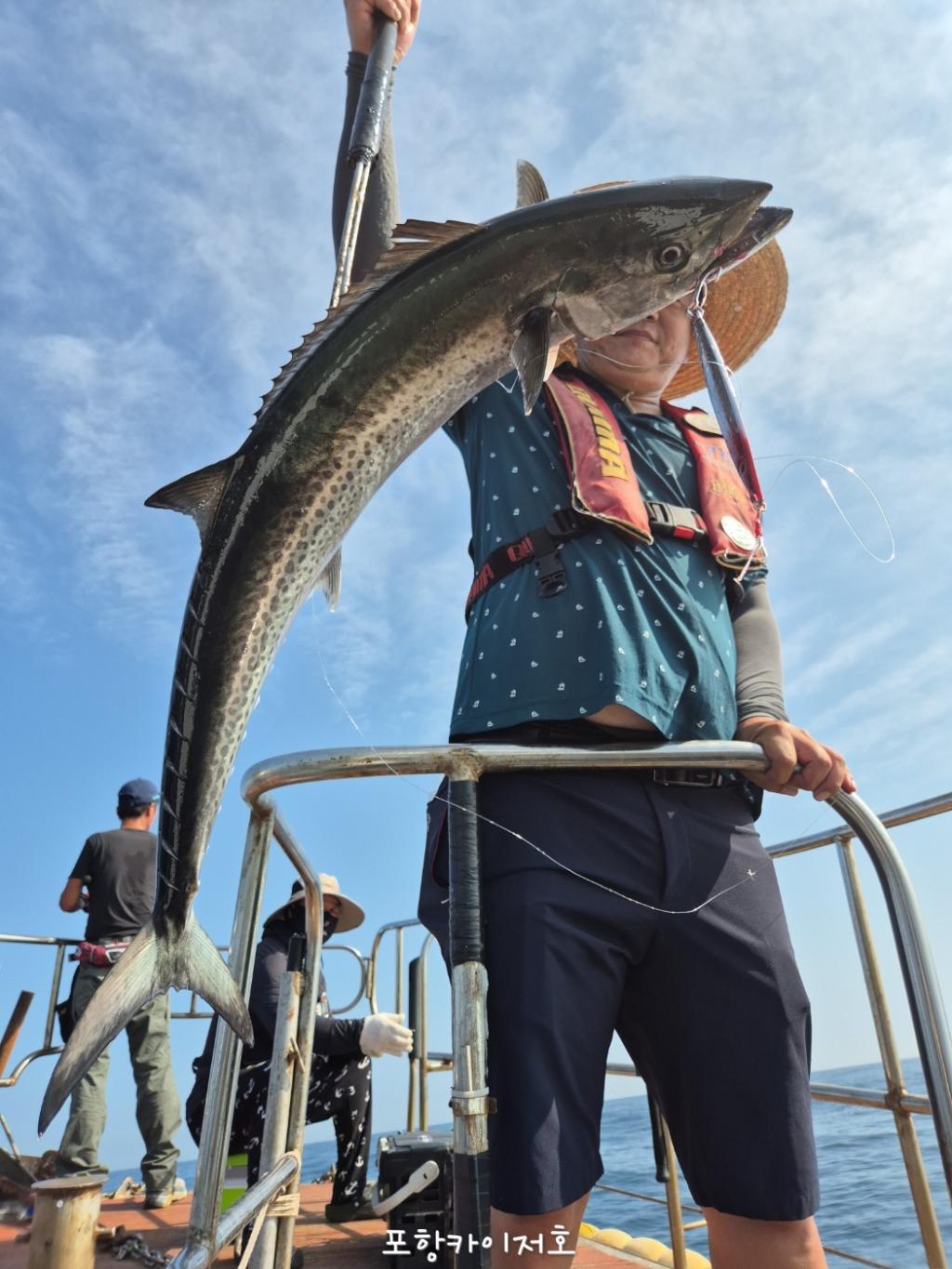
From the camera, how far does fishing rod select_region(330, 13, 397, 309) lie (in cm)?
195

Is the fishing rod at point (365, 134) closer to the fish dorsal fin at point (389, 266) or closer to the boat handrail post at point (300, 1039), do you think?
the fish dorsal fin at point (389, 266)

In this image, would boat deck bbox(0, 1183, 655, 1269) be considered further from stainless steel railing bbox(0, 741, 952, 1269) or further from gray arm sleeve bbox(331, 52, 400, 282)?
gray arm sleeve bbox(331, 52, 400, 282)

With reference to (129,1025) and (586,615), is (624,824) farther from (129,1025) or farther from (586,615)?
(129,1025)

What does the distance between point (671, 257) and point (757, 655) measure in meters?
1.11

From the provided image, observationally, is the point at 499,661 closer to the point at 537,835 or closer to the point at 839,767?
the point at 537,835

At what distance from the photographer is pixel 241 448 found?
1763mm

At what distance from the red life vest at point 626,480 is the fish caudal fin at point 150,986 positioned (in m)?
1.33

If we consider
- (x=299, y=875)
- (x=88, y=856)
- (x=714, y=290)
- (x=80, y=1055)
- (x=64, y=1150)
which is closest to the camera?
(x=80, y=1055)

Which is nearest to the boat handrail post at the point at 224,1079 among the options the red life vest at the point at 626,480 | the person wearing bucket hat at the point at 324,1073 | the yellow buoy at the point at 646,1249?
the red life vest at the point at 626,480

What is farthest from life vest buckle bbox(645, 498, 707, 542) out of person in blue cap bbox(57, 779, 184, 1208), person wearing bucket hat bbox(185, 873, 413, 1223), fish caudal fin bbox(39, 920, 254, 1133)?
person in blue cap bbox(57, 779, 184, 1208)

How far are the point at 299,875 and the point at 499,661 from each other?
35.1 inches

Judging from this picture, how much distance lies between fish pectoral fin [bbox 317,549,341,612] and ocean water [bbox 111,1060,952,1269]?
4.63 metres

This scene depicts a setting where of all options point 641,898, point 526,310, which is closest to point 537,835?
point 641,898

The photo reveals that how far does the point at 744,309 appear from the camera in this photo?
3592 millimetres
